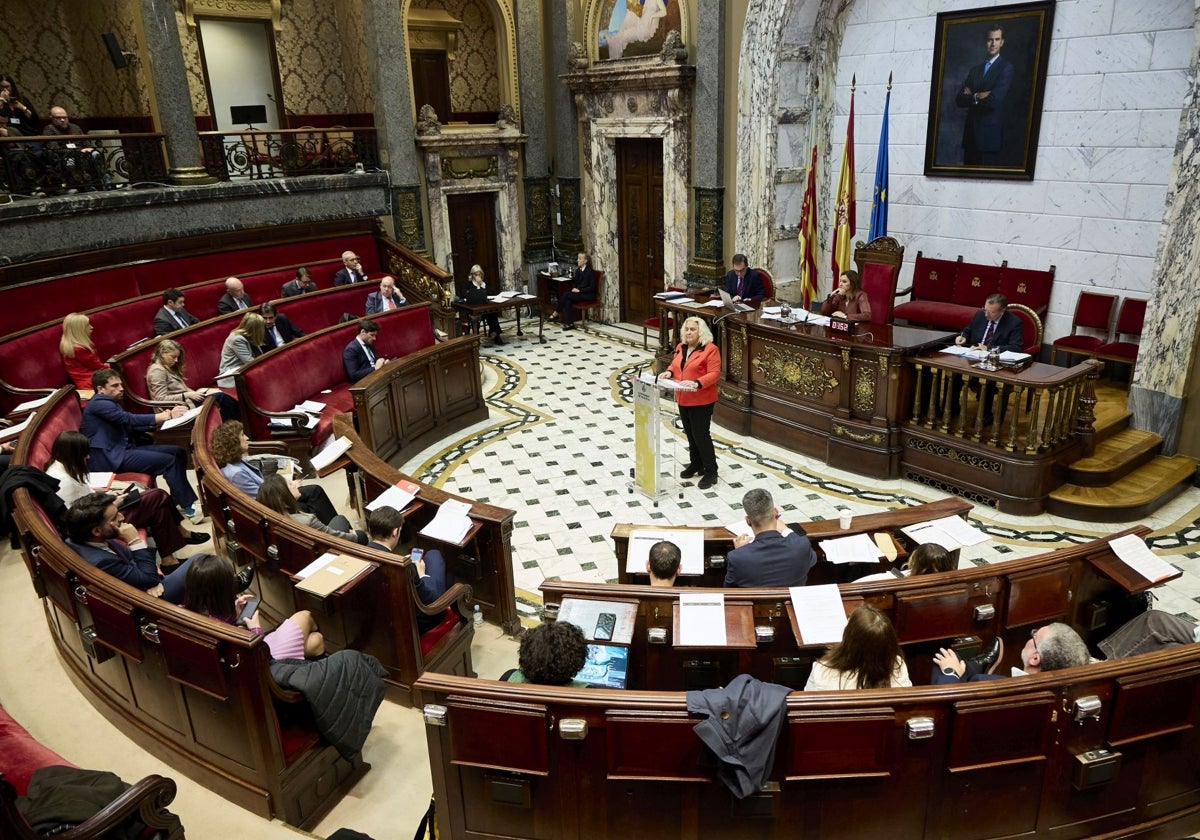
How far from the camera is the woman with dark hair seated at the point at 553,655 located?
114 inches

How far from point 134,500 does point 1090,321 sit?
865 cm

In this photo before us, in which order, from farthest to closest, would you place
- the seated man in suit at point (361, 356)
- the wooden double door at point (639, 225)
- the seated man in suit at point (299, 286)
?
the wooden double door at point (639, 225), the seated man in suit at point (299, 286), the seated man in suit at point (361, 356)

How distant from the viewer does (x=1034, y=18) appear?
26.6ft

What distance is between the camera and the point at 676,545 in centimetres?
396

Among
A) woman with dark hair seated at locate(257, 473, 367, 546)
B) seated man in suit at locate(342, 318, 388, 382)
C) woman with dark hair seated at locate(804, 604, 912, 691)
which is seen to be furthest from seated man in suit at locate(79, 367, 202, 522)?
woman with dark hair seated at locate(804, 604, 912, 691)

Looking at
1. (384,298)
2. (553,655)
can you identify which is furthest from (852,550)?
(384,298)

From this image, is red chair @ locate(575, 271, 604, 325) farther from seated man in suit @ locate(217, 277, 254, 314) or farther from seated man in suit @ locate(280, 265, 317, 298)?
seated man in suit @ locate(217, 277, 254, 314)

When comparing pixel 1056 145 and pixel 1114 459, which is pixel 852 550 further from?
pixel 1056 145

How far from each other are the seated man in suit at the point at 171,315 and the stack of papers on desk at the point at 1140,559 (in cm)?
805

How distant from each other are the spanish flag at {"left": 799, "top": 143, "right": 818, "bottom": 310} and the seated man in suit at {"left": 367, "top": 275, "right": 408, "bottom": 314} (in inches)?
187

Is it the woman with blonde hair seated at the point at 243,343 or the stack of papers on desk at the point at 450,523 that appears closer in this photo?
the stack of papers on desk at the point at 450,523

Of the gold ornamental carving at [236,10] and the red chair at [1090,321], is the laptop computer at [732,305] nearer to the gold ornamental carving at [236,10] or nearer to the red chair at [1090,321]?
the red chair at [1090,321]

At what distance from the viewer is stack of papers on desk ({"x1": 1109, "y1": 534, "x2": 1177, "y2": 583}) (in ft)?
11.7

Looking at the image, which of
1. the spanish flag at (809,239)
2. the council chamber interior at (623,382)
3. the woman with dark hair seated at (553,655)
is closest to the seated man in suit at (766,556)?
the council chamber interior at (623,382)
